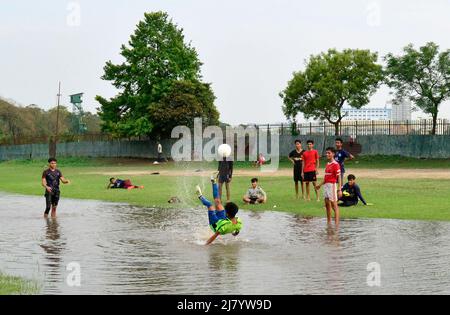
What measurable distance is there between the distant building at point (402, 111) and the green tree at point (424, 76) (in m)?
0.62

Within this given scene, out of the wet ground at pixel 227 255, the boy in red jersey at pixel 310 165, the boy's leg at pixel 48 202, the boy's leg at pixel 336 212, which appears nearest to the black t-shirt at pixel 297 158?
→ the boy in red jersey at pixel 310 165

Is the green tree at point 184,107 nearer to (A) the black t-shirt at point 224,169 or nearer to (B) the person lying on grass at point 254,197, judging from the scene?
(A) the black t-shirt at point 224,169

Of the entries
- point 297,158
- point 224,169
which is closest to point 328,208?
point 297,158

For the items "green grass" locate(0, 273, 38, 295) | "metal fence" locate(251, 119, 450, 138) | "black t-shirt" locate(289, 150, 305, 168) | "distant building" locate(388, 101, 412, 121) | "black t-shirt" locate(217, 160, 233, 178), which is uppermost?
"distant building" locate(388, 101, 412, 121)

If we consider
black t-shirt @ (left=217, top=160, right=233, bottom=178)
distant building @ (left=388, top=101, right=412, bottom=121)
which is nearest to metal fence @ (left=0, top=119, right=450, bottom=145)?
distant building @ (left=388, top=101, right=412, bottom=121)

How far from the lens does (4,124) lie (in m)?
108

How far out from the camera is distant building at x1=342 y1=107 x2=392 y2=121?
53.5 m

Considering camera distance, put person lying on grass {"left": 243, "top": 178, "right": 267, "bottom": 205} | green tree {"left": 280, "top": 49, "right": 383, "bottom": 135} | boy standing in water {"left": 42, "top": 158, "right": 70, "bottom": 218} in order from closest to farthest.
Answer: boy standing in water {"left": 42, "top": 158, "right": 70, "bottom": 218} → person lying on grass {"left": 243, "top": 178, "right": 267, "bottom": 205} → green tree {"left": 280, "top": 49, "right": 383, "bottom": 135}

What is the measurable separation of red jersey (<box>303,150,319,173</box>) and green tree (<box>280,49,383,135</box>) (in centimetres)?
3312

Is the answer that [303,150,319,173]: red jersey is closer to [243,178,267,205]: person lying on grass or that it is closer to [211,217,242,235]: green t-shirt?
[243,178,267,205]: person lying on grass

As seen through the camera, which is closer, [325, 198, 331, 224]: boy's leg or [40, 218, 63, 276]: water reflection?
[40, 218, 63, 276]: water reflection

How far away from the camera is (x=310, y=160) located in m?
21.3
